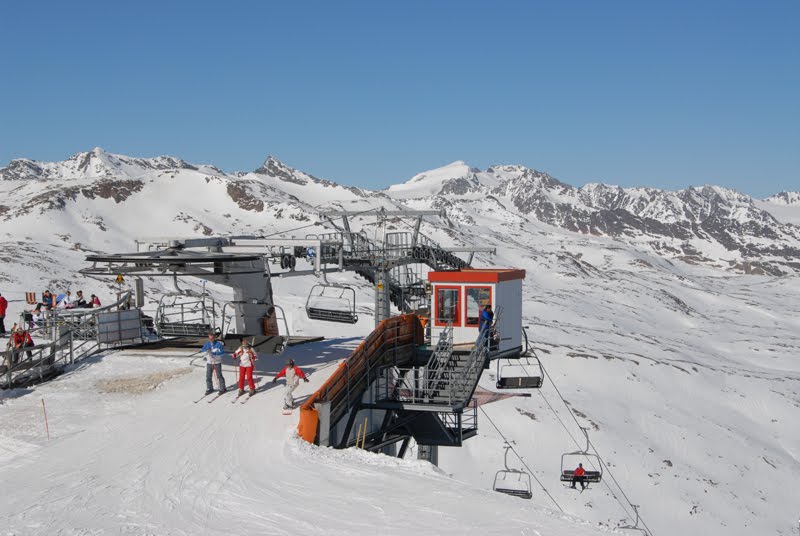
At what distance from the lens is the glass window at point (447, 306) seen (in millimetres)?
23359

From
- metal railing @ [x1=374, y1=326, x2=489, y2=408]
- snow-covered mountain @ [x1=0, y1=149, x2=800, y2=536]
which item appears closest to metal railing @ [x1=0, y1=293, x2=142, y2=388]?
snow-covered mountain @ [x1=0, y1=149, x2=800, y2=536]

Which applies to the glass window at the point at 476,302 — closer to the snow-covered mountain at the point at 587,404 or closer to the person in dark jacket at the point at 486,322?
the person in dark jacket at the point at 486,322

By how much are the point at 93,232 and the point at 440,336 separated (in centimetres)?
8482

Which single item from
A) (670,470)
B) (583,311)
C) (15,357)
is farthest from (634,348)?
(15,357)

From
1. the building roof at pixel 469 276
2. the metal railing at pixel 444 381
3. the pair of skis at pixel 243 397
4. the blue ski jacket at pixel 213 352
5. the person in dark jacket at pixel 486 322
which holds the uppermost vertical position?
the building roof at pixel 469 276

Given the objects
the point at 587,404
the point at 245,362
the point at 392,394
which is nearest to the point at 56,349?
the point at 245,362

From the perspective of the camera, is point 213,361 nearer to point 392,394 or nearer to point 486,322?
point 392,394

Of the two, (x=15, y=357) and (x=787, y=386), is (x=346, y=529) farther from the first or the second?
(x=787, y=386)

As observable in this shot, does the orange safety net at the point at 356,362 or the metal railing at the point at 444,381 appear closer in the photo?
the orange safety net at the point at 356,362

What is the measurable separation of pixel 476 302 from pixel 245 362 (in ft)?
25.1

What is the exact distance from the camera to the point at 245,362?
1964 cm

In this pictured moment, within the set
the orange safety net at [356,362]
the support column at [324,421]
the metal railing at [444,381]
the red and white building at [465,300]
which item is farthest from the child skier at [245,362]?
the red and white building at [465,300]

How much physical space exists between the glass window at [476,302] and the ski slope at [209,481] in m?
6.90

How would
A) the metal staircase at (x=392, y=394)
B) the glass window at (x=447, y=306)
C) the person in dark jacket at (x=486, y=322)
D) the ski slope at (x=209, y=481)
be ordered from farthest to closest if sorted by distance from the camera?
the glass window at (x=447, y=306), the person in dark jacket at (x=486, y=322), the metal staircase at (x=392, y=394), the ski slope at (x=209, y=481)
